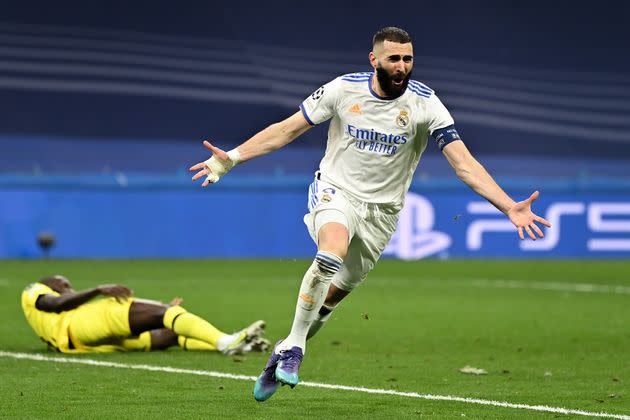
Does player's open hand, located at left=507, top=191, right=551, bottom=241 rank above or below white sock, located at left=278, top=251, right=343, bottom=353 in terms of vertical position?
above

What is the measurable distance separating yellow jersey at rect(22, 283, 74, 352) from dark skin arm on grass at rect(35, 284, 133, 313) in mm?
51

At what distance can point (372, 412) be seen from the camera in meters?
6.63

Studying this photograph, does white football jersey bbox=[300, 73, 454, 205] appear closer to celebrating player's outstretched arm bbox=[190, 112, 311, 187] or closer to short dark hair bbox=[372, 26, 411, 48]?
celebrating player's outstretched arm bbox=[190, 112, 311, 187]

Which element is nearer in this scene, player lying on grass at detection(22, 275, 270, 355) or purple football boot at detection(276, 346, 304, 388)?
purple football boot at detection(276, 346, 304, 388)

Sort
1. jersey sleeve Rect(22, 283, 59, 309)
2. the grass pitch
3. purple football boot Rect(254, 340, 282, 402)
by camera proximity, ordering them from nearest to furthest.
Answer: purple football boot Rect(254, 340, 282, 402)
the grass pitch
jersey sleeve Rect(22, 283, 59, 309)

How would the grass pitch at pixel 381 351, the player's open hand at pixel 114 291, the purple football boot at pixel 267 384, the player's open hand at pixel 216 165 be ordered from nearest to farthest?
the purple football boot at pixel 267 384 → the grass pitch at pixel 381 351 → the player's open hand at pixel 216 165 → the player's open hand at pixel 114 291

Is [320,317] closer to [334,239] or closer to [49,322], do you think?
[334,239]

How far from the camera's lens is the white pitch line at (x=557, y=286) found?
16094 mm

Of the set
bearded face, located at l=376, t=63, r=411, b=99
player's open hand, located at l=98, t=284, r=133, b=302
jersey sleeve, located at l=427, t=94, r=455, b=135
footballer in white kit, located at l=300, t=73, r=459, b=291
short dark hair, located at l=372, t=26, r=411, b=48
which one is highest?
short dark hair, located at l=372, t=26, r=411, b=48

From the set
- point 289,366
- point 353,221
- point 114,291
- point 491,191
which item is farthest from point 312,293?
point 114,291

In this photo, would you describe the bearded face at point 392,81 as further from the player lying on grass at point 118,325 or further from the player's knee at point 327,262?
the player lying on grass at point 118,325

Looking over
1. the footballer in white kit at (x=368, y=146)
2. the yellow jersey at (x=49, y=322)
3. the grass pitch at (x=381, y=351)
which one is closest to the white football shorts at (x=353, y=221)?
the footballer in white kit at (x=368, y=146)

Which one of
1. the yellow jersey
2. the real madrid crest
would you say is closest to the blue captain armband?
the real madrid crest

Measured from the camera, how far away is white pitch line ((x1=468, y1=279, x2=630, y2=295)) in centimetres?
1609
